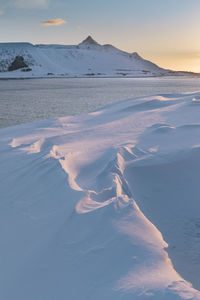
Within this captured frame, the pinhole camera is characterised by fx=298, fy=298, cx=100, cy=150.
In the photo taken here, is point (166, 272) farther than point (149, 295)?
Yes

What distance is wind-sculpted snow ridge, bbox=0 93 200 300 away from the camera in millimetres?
3268

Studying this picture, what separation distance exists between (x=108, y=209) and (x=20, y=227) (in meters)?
1.41

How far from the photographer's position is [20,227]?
4.62 m

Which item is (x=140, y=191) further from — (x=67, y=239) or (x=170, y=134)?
(x=170, y=134)

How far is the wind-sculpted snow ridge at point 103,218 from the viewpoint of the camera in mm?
3268

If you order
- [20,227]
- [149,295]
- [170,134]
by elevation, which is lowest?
[20,227]

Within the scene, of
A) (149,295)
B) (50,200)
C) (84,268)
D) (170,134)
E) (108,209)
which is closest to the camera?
(149,295)

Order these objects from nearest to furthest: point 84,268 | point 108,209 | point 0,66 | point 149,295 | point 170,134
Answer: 1. point 149,295
2. point 84,268
3. point 108,209
4. point 170,134
5. point 0,66

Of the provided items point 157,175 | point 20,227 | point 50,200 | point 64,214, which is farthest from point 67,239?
point 157,175

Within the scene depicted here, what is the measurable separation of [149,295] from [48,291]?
1119mm

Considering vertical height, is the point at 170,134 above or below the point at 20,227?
above

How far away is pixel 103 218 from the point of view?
4277 millimetres

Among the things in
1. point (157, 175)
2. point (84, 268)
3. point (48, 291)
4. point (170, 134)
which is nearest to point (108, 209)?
point (84, 268)

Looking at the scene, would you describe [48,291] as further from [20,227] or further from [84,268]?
[20,227]
